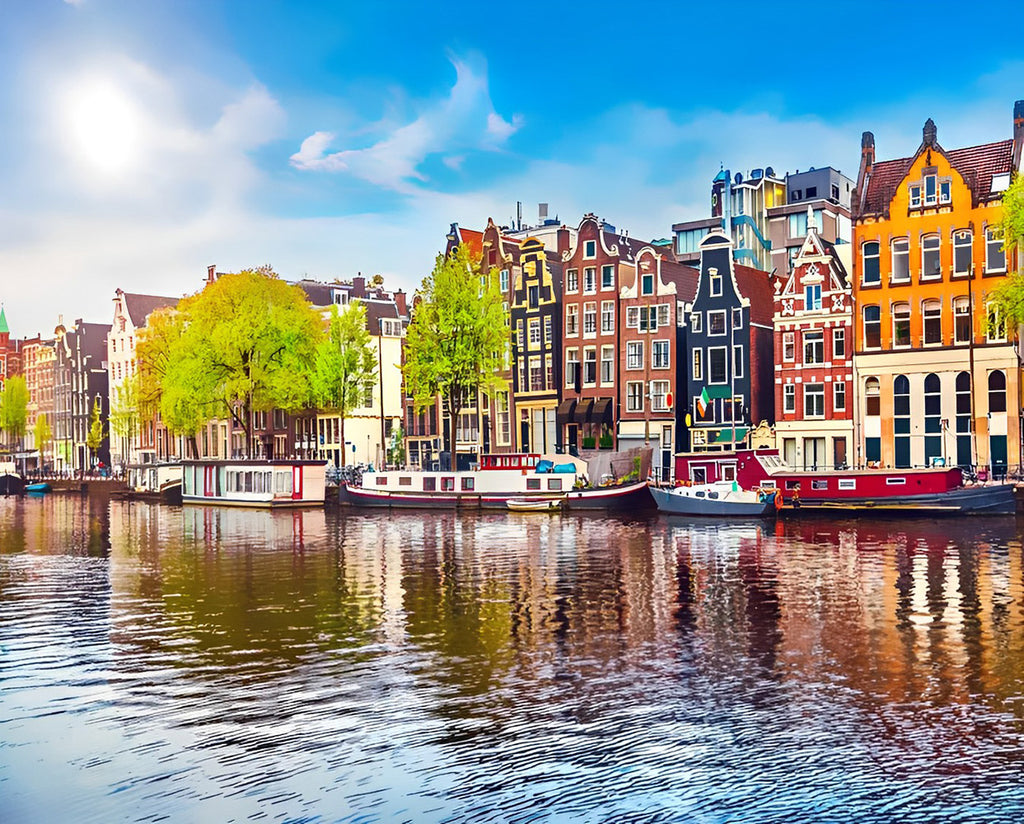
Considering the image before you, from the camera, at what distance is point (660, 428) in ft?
275

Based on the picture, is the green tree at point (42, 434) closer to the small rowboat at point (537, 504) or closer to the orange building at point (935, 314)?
the small rowboat at point (537, 504)

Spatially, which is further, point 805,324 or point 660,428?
point 660,428

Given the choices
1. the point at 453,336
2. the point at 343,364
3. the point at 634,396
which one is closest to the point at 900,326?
the point at 634,396

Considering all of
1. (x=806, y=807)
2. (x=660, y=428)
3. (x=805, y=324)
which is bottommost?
(x=806, y=807)

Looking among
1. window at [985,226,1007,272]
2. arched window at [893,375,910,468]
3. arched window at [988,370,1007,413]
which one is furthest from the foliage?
window at [985,226,1007,272]

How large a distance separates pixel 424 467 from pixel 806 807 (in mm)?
79134

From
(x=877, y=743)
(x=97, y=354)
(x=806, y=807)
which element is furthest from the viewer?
(x=97, y=354)

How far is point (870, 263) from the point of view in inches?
2968

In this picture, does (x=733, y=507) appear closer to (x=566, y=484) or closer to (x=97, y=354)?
(x=566, y=484)

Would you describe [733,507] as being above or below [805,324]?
below

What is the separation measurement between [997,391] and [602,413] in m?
26.8

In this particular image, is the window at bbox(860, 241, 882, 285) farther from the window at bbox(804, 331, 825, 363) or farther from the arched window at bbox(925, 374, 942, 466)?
the arched window at bbox(925, 374, 942, 466)

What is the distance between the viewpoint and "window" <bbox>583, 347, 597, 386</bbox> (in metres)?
87.1

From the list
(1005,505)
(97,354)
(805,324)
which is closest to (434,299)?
(805,324)
